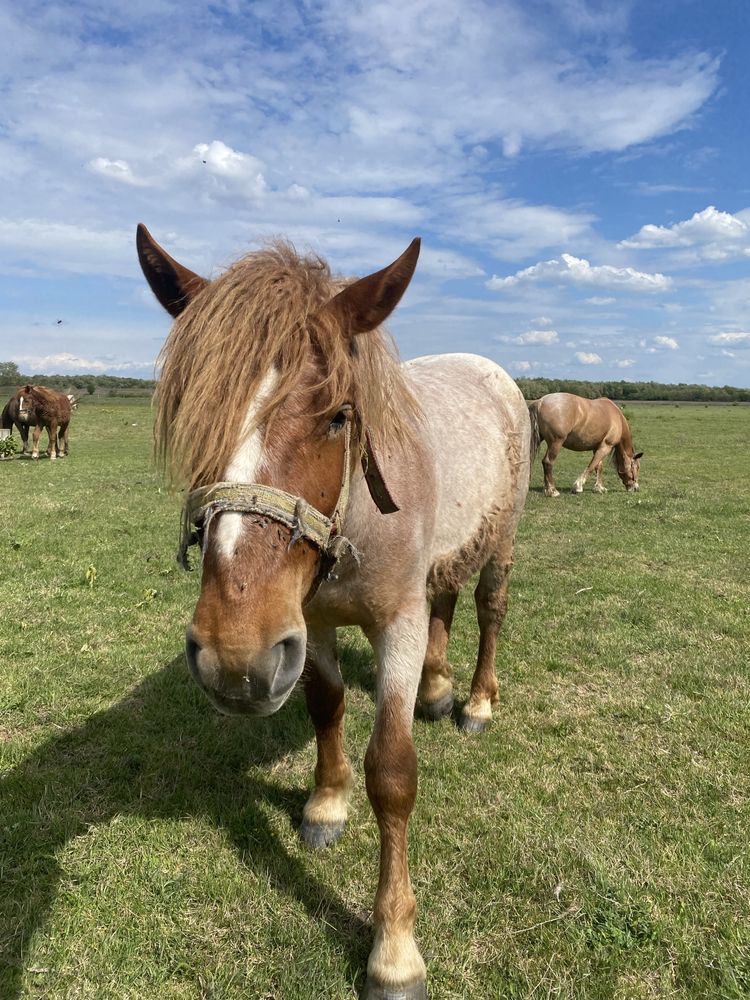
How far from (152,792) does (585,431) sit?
14.0m

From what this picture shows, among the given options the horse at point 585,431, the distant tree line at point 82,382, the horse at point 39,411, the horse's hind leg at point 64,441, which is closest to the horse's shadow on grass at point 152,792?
the horse at point 585,431

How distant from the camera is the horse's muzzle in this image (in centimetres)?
158

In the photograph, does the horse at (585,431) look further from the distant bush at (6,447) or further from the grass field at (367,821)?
the distant bush at (6,447)

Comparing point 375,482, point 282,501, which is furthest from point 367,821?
point 282,501

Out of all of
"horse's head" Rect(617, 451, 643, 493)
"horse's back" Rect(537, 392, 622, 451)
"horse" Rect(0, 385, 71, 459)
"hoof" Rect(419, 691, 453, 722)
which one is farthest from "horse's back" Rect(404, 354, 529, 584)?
"horse" Rect(0, 385, 71, 459)

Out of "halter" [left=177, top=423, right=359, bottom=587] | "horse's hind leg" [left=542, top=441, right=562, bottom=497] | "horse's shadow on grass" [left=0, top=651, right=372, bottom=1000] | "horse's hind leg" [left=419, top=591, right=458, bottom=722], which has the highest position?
"halter" [left=177, top=423, right=359, bottom=587]

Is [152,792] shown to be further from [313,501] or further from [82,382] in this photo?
[82,382]

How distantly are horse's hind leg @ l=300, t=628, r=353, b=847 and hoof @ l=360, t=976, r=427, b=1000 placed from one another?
2.84ft

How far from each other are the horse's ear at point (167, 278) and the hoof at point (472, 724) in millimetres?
3214

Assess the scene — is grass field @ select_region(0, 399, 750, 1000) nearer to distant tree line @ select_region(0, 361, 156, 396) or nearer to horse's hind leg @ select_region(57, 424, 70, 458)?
horse's hind leg @ select_region(57, 424, 70, 458)

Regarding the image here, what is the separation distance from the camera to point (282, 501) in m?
1.68

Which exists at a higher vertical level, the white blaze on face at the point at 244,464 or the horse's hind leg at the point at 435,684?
the white blaze on face at the point at 244,464

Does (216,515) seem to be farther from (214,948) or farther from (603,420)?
(603,420)

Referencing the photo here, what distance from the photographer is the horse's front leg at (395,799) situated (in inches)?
85.8
